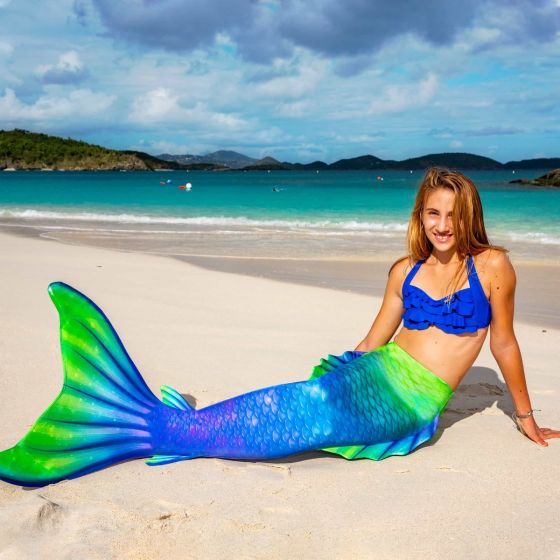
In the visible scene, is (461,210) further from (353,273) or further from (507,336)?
(353,273)

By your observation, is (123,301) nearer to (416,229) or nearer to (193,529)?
(416,229)

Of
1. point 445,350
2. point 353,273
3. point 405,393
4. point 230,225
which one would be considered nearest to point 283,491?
point 405,393

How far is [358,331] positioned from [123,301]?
2323 mm

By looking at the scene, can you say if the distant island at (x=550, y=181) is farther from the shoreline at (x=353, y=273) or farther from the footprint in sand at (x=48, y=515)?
the footprint in sand at (x=48, y=515)

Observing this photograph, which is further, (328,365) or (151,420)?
(328,365)

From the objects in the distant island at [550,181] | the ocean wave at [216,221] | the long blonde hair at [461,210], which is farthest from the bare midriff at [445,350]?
the distant island at [550,181]

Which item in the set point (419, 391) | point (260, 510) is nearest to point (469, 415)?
point (419, 391)

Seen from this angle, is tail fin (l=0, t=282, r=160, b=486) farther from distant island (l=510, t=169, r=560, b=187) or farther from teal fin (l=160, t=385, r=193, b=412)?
distant island (l=510, t=169, r=560, b=187)

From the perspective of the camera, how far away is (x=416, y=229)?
346cm

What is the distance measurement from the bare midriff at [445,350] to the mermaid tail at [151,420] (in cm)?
32

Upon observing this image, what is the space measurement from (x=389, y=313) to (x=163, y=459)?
53.2 inches

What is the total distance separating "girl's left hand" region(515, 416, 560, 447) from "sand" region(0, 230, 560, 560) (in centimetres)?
5

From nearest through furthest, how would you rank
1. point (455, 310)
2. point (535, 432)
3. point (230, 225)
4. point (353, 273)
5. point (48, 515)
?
point (48, 515) → point (455, 310) → point (535, 432) → point (353, 273) → point (230, 225)

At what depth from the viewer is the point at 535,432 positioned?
11.3 feet
